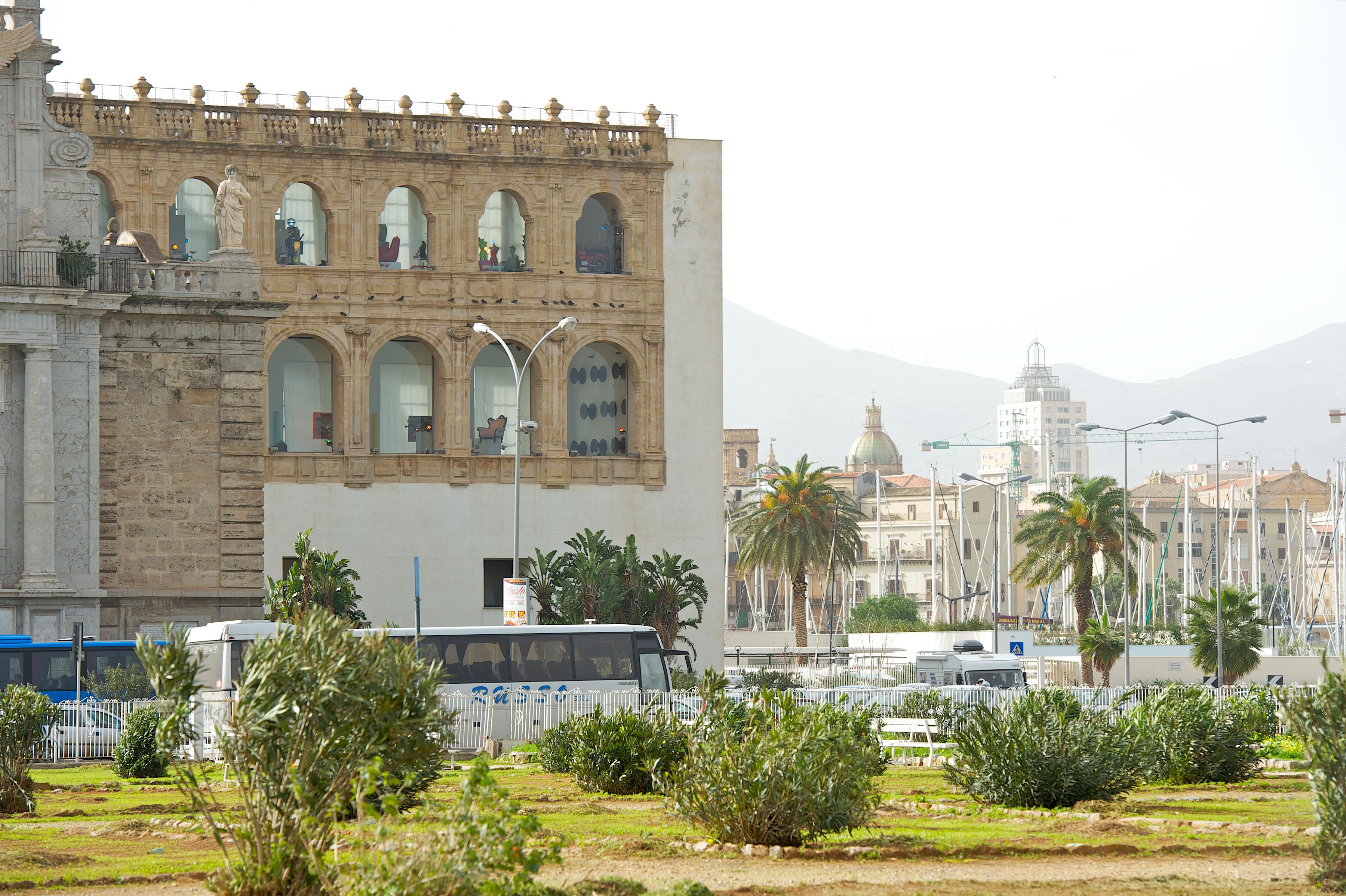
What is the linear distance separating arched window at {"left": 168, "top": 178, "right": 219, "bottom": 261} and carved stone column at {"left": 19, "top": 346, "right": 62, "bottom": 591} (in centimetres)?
2078

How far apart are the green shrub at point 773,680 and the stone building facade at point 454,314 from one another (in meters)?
4.24

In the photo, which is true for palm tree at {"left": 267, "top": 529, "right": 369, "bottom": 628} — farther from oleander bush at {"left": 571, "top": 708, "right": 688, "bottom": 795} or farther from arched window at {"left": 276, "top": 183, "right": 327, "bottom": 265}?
oleander bush at {"left": 571, "top": 708, "right": 688, "bottom": 795}

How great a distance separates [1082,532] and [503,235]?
26468 mm

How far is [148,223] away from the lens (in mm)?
59750

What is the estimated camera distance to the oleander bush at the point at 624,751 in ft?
76.9

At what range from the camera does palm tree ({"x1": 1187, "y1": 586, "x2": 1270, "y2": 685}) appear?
61.4 m

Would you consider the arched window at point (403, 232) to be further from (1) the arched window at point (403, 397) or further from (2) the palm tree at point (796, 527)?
(2) the palm tree at point (796, 527)

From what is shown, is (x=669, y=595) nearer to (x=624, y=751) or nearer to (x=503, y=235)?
(x=503, y=235)

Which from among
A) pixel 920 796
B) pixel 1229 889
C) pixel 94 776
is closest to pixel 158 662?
pixel 1229 889

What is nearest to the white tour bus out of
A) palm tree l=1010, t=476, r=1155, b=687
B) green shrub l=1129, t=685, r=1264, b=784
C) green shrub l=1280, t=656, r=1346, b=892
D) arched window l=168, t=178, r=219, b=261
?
green shrub l=1129, t=685, r=1264, b=784

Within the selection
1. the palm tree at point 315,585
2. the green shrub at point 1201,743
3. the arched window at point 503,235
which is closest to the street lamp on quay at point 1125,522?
the arched window at point 503,235

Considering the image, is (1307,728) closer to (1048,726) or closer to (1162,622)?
(1048,726)

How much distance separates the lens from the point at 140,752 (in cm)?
2819

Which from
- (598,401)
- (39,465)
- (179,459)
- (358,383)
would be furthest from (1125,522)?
(39,465)
